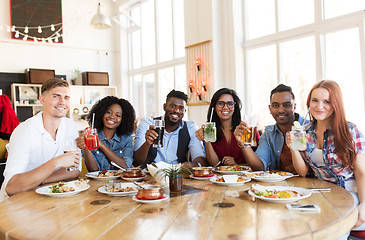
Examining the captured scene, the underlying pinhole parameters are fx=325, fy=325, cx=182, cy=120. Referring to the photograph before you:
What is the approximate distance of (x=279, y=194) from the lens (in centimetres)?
164

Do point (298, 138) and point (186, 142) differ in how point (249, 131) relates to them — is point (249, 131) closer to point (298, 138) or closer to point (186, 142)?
point (298, 138)

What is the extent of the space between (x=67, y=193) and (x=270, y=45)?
4.81 metres

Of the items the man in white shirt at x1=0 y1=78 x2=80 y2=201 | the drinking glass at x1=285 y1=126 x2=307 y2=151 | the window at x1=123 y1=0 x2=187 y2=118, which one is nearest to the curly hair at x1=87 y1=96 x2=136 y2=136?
the man in white shirt at x1=0 y1=78 x2=80 y2=201

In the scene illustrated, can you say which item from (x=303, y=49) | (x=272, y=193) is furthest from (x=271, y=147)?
(x=303, y=49)

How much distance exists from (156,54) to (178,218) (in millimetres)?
7494

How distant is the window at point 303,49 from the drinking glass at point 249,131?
229cm

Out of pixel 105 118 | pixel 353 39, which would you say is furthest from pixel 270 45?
pixel 105 118

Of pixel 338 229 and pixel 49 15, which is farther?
pixel 49 15

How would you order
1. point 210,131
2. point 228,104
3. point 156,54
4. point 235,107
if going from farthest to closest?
1. point 156,54
2. point 235,107
3. point 228,104
4. point 210,131

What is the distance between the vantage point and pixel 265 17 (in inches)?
228

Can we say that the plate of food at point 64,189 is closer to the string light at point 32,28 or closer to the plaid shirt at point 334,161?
the plaid shirt at point 334,161

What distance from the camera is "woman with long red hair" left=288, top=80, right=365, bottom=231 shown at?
80.9 inches

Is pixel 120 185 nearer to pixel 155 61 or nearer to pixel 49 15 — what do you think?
pixel 155 61

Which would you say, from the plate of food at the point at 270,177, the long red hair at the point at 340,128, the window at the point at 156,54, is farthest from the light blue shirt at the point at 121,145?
the window at the point at 156,54
